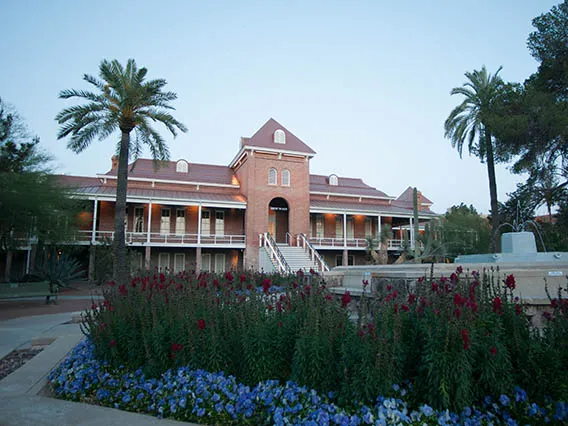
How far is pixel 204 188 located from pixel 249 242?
6379 millimetres

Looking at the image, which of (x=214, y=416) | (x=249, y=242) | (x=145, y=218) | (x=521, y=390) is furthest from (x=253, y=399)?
(x=145, y=218)

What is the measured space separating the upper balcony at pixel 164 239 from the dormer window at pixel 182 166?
6328mm

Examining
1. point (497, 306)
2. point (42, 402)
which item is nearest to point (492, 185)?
point (497, 306)

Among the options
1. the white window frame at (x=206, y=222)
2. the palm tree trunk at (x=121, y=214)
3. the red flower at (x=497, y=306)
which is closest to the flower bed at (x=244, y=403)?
the red flower at (x=497, y=306)

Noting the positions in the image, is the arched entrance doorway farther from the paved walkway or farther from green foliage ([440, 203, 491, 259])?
the paved walkway

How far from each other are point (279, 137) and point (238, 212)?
22.2 feet

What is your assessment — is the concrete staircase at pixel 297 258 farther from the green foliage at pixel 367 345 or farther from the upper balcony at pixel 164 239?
the green foliage at pixel 367 345

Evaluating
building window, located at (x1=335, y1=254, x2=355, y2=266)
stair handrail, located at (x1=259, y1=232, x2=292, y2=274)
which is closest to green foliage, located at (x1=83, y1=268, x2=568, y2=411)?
stair handrail, located at (x1=259, y1=232, x2=292, y2=274)

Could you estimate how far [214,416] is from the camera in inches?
152

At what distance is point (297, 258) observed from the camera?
26688 mm

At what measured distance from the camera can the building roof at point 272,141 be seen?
31.3m

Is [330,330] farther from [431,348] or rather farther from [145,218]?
[145,218]

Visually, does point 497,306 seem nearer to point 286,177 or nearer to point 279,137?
point 286,177

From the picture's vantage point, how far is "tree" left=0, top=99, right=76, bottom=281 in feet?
54.1
